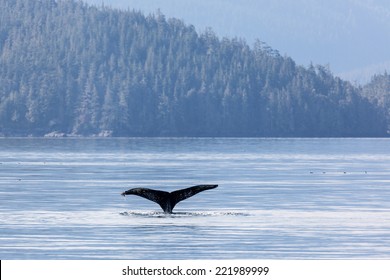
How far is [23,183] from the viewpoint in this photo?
68.7 m

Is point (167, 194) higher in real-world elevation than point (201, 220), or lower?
higher

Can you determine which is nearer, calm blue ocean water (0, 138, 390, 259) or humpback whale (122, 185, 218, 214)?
calm blue ocean water (0, 138, 390, 259)

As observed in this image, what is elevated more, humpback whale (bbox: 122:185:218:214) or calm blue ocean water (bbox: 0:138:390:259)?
humpback whale (bbox: 122:185:218:214)

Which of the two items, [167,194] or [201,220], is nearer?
[201,220]

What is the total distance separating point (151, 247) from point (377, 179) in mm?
42230

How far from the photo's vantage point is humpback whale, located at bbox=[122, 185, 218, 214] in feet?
142

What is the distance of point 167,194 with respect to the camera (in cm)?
4469

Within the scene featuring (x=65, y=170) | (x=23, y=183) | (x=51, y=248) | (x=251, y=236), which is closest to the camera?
(x=51, y=248)

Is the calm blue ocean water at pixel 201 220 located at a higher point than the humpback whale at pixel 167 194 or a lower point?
lower

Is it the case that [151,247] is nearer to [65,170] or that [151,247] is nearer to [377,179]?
[377,179]

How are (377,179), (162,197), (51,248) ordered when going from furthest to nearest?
1. (377,179)
2. (162,197)
3. (51,248)

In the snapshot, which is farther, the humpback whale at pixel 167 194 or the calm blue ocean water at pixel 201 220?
the humpback whale at pixel 167 194

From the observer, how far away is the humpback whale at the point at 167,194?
43312 mm

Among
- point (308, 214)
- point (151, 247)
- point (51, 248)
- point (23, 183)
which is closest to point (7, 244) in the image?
point (51, 248)
